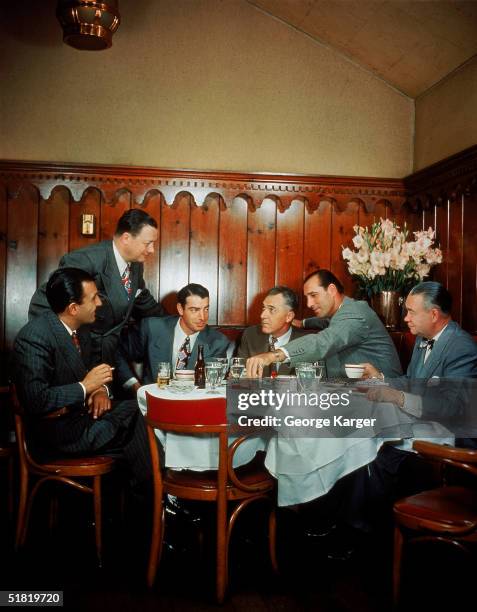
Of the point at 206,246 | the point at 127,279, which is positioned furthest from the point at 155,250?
the point at 127,279

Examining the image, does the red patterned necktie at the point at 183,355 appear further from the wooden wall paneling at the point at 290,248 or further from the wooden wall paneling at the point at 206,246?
the wooden wall paneling at the point at 290,248

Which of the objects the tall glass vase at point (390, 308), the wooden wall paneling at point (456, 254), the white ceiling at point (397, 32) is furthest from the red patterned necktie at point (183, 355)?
the white ceiling at point (397, 32)

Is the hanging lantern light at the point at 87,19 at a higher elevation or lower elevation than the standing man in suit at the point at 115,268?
higher

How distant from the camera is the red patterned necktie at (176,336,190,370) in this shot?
3.68 m

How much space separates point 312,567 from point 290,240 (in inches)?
93.7

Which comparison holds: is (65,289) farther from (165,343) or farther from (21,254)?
(21,254)

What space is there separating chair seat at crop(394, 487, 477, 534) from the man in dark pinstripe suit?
1.24m

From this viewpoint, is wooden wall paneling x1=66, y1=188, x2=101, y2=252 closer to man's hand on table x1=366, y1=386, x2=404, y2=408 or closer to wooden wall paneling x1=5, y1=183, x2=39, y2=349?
wooden wall paneling x1=5, y1=183, x2=39, y2=349

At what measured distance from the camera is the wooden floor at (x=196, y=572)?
2.49 m

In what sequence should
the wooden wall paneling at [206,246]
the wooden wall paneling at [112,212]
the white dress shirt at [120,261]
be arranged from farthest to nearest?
the wooden wall paneling at [206,246], the wooden wall paneling at [112,212], the white dress shirt at [120,261]

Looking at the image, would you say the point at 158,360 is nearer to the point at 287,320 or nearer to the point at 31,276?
the point at 287,320

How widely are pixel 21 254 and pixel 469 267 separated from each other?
113 inches

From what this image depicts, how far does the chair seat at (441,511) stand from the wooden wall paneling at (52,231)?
290cm

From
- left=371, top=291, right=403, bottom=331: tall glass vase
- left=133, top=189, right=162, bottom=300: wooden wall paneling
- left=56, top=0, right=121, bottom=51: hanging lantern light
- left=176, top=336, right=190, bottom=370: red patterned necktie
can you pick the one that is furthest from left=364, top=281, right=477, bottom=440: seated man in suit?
left=56, top=0, right=121, bottom=51: hanging lantern light
